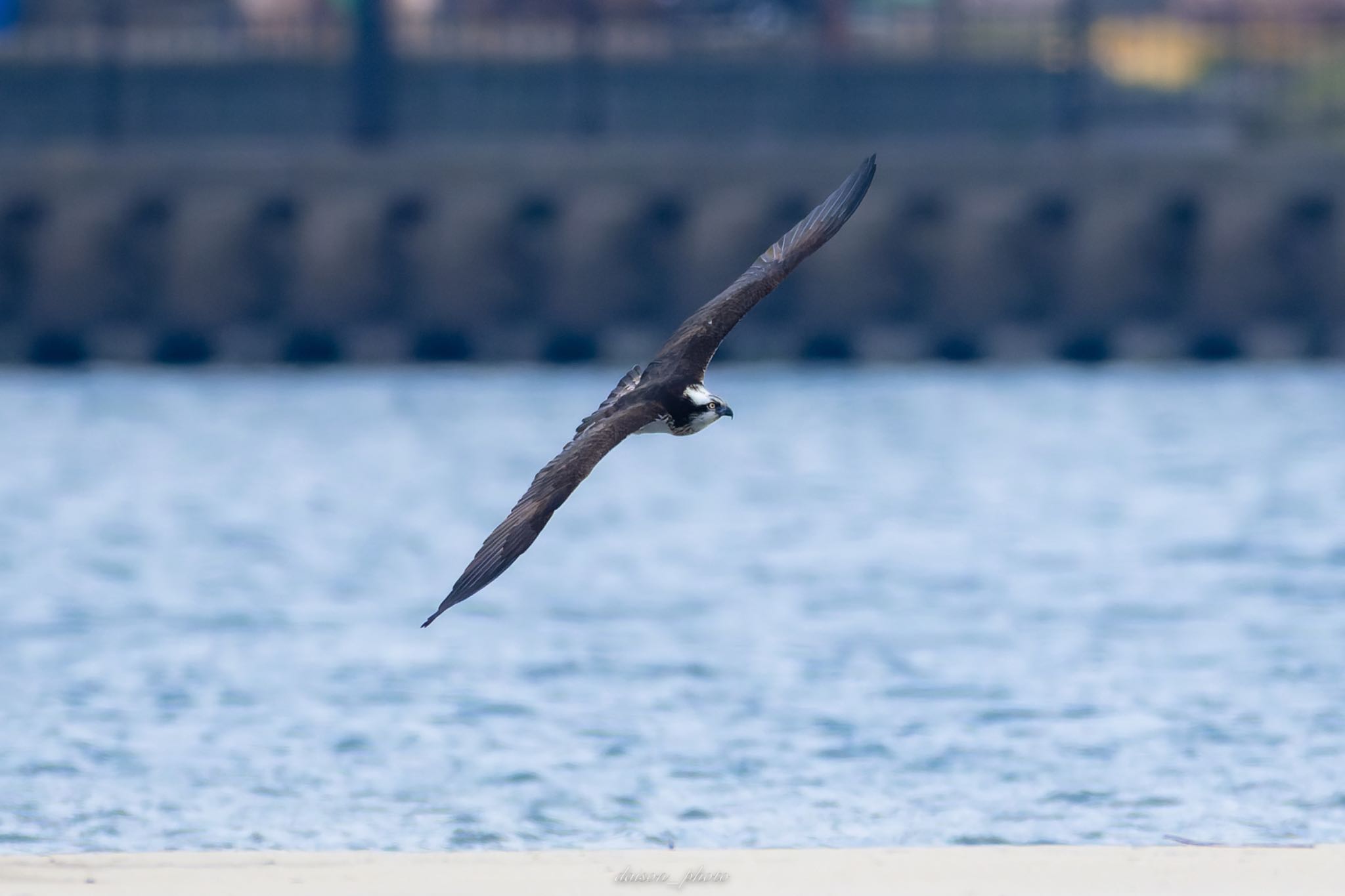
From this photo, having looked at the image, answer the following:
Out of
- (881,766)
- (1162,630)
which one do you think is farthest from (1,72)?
(881,766)

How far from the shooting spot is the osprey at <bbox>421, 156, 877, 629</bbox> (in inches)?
372

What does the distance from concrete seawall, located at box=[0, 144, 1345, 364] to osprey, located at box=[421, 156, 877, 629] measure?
19730 mm

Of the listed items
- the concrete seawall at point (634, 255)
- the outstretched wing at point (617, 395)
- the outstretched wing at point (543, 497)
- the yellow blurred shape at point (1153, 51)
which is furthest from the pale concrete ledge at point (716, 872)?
the yellow blurred shape at point (1153, 51)

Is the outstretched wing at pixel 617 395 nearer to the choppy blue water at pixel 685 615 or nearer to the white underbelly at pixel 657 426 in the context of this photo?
the white underbelly at pixel 657 426

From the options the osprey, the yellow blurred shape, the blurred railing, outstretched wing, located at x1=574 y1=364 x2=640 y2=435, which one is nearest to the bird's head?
the osprey

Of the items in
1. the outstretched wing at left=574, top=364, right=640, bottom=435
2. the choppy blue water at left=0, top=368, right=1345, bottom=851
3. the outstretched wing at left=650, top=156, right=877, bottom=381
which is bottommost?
the choppy blue water at left=0, top=368, right=1345, bottom=851

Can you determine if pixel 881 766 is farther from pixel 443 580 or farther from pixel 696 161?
pixel 696 161

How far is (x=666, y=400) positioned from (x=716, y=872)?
8.29ft

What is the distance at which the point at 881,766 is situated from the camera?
13969mm

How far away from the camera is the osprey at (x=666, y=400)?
946cm

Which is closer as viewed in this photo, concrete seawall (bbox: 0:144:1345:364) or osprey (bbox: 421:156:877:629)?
osprey (bbox: 421:156:877:629)

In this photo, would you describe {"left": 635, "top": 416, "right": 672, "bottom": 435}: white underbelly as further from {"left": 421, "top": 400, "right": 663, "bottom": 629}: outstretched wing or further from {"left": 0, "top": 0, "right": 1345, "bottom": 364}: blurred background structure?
{"left": 0, "top": 0, "right": 1345, "bottom": 364}: blurred background structure

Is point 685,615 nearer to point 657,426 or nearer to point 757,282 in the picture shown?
point 757,282

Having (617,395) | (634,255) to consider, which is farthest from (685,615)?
(634,255)
